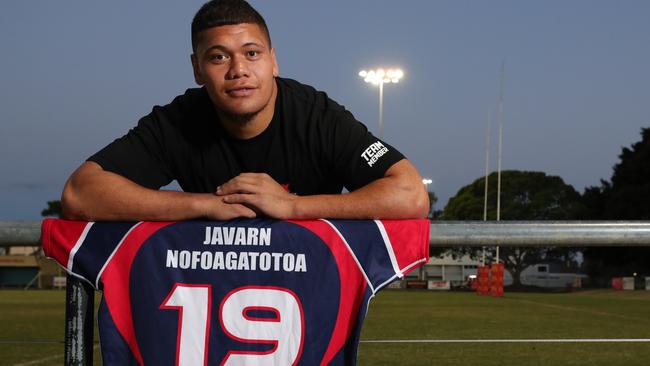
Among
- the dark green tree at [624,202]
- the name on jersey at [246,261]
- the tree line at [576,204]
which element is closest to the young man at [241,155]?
the name on jersey at [246,261]

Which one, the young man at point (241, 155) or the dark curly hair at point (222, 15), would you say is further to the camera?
the dark curly hair at point (222, 15)

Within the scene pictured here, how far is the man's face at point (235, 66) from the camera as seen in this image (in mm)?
2576

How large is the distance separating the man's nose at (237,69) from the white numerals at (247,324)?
704 mm

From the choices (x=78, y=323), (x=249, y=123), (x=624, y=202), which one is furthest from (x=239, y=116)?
(x=624, y=202)

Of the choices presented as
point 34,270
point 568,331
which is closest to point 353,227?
point 568,331

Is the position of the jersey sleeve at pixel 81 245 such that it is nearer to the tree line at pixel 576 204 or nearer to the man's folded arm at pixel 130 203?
the man's folded arm at pixel 130 203

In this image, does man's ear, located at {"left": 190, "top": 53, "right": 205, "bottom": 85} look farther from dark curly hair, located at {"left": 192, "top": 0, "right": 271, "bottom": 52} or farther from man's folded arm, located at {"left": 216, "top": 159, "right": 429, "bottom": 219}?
man's folded arm, located at {"left": 216, "top": 159, "right": 429, "bottom": 219}

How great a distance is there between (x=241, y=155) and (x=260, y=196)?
1.69ft

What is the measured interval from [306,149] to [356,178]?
0.20 metres

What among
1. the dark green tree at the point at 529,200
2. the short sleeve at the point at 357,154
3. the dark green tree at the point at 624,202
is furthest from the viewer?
the dark green tree at the point at 529,200

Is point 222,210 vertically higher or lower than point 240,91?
lower

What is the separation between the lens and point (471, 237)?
7.46 feet

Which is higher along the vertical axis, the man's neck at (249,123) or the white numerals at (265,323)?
the man's neck at (249,123)

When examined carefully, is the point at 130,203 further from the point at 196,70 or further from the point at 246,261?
the point at 196,70
